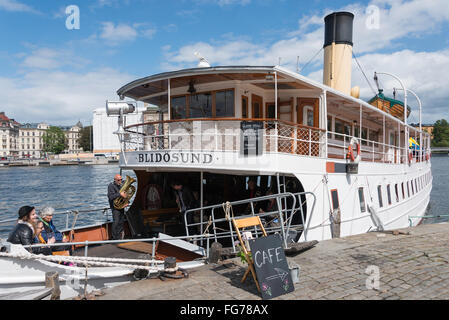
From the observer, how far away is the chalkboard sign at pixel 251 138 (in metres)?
8.33

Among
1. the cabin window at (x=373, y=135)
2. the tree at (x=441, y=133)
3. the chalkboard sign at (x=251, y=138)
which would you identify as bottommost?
the chalkboard sign at (x=251, y=138)

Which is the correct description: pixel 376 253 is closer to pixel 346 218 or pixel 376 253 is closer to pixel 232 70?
pixel 346 218

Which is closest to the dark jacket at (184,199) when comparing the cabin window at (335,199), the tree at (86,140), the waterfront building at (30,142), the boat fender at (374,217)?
the cabin window at (335,199)

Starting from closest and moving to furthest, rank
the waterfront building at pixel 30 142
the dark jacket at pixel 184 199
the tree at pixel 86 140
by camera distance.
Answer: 1. the dark jacket at pixel 184 199
2. the tree at pixel 86 140
3. the waterfront building at pixel 30 142

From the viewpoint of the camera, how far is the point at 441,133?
531ft

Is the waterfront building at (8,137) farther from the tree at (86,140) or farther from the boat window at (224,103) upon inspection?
the boat window at (224,103)

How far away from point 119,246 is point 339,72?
12.1 metres

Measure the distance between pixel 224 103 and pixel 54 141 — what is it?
5766 inches

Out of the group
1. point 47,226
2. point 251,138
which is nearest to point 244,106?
point 251,138

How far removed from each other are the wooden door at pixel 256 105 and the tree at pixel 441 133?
576 ft

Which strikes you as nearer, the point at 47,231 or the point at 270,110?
the point at 47,231

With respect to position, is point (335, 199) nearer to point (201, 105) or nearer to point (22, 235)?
point (201, 105)

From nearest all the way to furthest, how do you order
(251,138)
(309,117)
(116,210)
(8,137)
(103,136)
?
(251,138)
(116,210)
(309,117)
(103,136)
(8,137)
